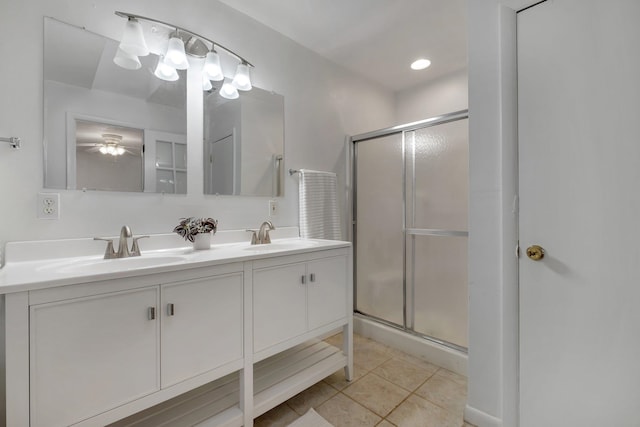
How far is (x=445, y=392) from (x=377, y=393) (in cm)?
40

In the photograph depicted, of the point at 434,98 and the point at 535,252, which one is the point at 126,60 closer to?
the point at 535,252

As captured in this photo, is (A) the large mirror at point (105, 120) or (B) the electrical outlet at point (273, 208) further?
(B) the electrical outlet at point (273, 208)

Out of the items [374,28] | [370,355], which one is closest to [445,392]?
[370,355]

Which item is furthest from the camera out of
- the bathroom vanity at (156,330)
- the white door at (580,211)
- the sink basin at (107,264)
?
the sink basin at (107,264)

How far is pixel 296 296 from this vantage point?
4.87 ft

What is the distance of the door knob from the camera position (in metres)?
1.19

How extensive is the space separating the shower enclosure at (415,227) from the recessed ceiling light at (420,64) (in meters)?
0.76

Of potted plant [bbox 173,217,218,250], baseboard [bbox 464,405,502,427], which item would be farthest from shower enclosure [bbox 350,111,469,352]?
potted plant [bbox 173,217,218,250]

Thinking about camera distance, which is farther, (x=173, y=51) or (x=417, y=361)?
(x=417, y=361)

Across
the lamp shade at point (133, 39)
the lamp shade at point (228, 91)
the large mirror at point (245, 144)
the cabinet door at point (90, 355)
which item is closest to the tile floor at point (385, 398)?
the cabinet door at point (90, 355)

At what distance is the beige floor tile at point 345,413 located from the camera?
4.65 ft

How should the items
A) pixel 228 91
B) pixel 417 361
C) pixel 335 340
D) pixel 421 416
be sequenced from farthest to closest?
pixel 335 340, pixel 417 361, pixel 228 91, pixel 421 416

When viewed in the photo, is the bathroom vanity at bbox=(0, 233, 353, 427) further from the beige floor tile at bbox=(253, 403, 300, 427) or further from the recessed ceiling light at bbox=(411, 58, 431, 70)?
the recessed ceiling light at bbox=(411, 58, 431, 70)

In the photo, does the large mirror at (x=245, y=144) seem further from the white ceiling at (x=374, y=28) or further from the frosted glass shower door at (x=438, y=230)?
the frosted glass shower door at (x=438, y=230)
